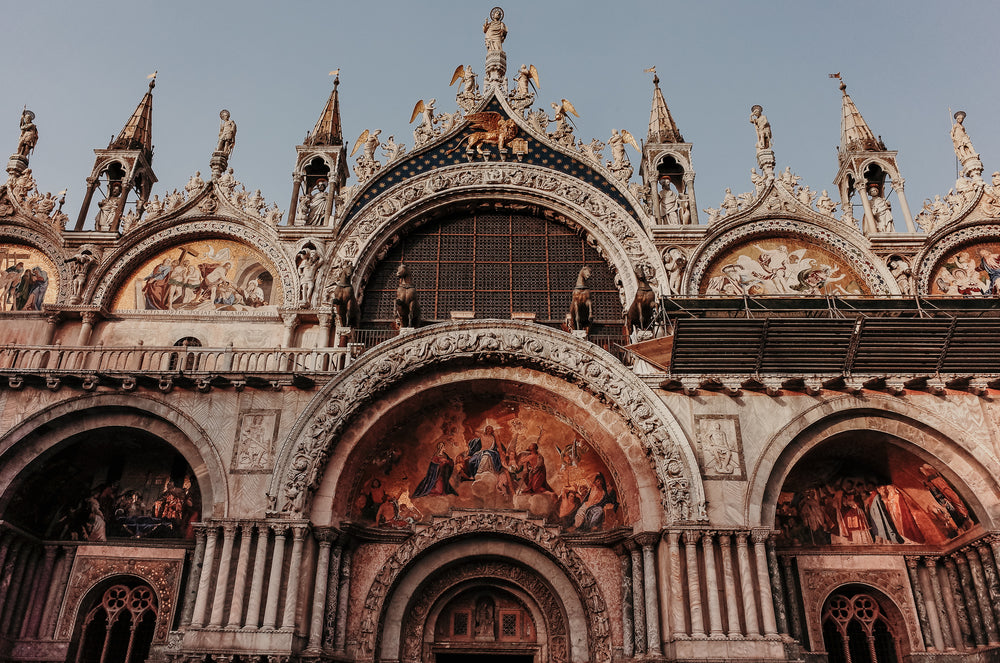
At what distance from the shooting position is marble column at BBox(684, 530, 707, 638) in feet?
44.3

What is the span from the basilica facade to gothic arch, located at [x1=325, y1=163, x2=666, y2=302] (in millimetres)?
729

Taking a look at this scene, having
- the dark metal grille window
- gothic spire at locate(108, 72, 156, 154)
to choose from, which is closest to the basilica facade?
the dark metal grille window

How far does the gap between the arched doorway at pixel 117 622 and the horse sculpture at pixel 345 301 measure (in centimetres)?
702

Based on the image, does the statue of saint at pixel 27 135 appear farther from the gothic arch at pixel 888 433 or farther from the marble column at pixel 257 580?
the gothic arch at pixel 888 433

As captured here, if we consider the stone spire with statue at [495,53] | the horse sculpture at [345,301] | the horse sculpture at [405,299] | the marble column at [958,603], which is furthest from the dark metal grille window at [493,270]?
the marble column at [958,603]

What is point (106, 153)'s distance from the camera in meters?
20.7

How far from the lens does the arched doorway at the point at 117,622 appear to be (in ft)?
50.5

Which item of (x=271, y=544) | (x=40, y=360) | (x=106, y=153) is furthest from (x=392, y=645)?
(x=106, y=153)

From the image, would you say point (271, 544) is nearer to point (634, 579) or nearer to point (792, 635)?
point (634, 579)

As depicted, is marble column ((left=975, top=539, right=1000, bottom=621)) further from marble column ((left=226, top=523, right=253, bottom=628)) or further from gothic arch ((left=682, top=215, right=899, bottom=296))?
marble column ((left=226, top=523, right=253, bottom=628))

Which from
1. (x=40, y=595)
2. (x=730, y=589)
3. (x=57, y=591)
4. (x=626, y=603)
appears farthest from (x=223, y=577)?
(x=730, y=589)

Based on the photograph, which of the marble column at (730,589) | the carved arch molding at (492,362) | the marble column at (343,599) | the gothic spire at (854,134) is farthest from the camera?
the gothic spire at (854,134)

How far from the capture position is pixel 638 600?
47.9 ft

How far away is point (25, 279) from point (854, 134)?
2237cm
